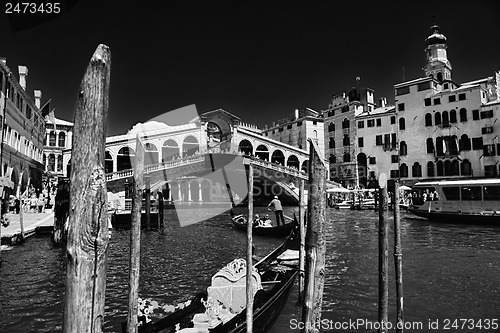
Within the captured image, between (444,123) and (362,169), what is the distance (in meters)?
7.66

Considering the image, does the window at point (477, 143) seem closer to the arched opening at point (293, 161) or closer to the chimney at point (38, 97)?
the arched opening at point (293, 161)

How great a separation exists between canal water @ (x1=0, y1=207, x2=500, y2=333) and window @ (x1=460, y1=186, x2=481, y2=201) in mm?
3969

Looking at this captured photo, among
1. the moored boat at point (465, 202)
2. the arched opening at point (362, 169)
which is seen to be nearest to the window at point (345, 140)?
the arched opening at point (362, 169)

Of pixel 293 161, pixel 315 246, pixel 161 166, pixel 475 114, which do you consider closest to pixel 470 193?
pixel 475 114

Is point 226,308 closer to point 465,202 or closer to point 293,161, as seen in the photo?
point 465,202

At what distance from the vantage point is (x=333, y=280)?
673 centimetres

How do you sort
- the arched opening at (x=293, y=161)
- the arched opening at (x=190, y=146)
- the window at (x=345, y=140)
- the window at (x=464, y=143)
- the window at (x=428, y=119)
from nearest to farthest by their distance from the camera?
the window at (x=464, y=143) < the window at (x=428, y=119) < the arched opening at (x=190, y=146) < the window at (x=345, y=140) < the arched opening at (x=293, y=161)

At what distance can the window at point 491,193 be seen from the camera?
49.9 ft

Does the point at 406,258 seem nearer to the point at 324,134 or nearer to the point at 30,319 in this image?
the point at 30,319

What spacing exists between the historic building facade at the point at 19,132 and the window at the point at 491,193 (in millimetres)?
18692

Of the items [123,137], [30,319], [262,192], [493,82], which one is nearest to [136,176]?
[30,319]

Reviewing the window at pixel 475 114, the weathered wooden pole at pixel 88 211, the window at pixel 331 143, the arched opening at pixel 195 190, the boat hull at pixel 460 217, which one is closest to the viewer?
the weathered wooden pole at pixel 88 211

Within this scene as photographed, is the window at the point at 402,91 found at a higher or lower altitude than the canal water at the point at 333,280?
higher

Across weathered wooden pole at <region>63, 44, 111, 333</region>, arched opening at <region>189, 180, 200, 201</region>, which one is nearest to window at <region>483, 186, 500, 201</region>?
weathered wooden pole at <region>63, 44, 111, 333</region>
